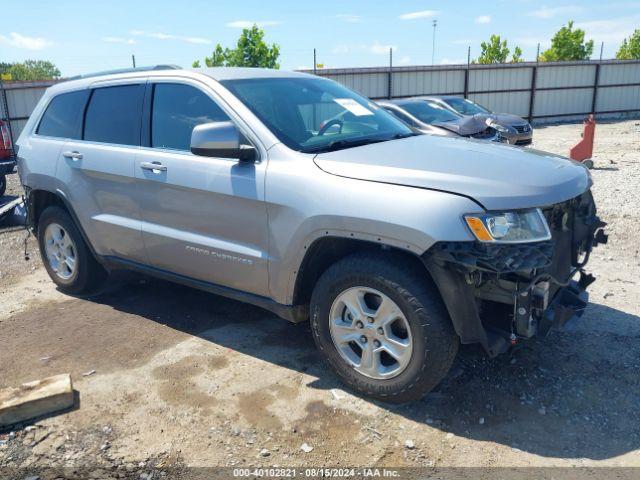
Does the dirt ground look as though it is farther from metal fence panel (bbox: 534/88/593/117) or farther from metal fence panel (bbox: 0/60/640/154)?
metal fence panel (bbox: 534/88/593/117)

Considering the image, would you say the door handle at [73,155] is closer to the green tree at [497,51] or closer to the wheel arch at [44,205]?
the wheel arch at [44,205]

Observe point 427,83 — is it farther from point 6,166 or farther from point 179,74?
point 179,74

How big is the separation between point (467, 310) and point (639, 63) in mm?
27777

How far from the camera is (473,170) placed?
10.3 ft

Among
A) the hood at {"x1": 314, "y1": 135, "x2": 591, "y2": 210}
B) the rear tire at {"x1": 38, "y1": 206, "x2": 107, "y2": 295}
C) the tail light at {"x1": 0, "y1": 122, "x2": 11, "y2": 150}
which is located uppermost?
the hood at {"x1": 314, "y1": 135, "x2": 591, "y2": 210}

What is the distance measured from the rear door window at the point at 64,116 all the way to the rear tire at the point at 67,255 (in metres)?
0.68

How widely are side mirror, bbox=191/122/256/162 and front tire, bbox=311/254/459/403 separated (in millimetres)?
934

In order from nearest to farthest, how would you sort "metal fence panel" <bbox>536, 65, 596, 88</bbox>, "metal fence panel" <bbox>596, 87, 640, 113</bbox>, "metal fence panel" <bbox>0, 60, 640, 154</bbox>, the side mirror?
the side mirror
"metal fence panel" <bbox>0, 60, 640, 154</bbox>
"metal fence panel" <bbox>536, 65, 596, 88</bbox>
"metal fence panel" <bbox>596, 87, 640, 113</bbox>

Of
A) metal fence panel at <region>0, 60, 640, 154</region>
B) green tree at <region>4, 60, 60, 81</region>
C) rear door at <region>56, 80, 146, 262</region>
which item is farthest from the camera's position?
green tree at <region>4, 60, 60, 81</region>

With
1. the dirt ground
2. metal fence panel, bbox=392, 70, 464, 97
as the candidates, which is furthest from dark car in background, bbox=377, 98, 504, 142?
metal fence panel, bbox=392, 70, 464, 97

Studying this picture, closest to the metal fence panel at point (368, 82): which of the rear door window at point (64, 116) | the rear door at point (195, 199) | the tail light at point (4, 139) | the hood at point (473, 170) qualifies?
the tail light at point (4, 139)

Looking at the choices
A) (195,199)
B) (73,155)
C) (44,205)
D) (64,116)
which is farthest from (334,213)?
(44,205)

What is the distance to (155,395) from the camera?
3652mm

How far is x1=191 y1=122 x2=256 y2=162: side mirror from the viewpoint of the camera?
3482mm
